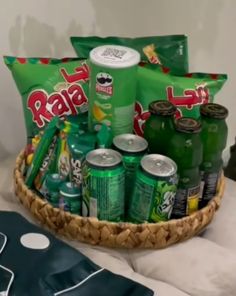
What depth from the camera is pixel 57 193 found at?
3.07 ft

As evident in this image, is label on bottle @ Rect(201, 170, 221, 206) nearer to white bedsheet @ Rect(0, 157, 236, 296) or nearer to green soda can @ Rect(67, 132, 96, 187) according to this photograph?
white bedsheet @ Rect(0, 157, 236, 296)

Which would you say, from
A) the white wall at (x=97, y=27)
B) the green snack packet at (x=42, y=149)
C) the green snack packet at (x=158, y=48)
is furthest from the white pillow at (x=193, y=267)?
the white wall at (x=97, y=27)

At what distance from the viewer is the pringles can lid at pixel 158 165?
862 millimetres

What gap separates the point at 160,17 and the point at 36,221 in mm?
677

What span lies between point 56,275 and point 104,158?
211 mm

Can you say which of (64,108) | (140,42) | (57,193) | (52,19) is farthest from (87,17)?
(57,193)

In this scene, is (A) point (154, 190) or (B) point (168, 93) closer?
(A) point (154, 190)

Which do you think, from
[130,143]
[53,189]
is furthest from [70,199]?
[130,143]

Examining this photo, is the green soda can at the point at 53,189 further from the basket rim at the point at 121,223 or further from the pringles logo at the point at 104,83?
the pringles logo at the point at 104,83

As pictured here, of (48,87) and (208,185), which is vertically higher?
(48,87)

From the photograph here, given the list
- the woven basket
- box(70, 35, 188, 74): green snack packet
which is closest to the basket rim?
the woven basket

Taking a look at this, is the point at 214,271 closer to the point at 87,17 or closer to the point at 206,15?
the point at 87,17

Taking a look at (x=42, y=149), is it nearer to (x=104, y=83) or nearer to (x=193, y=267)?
(x=104, y=83)

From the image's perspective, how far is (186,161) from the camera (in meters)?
0.90
